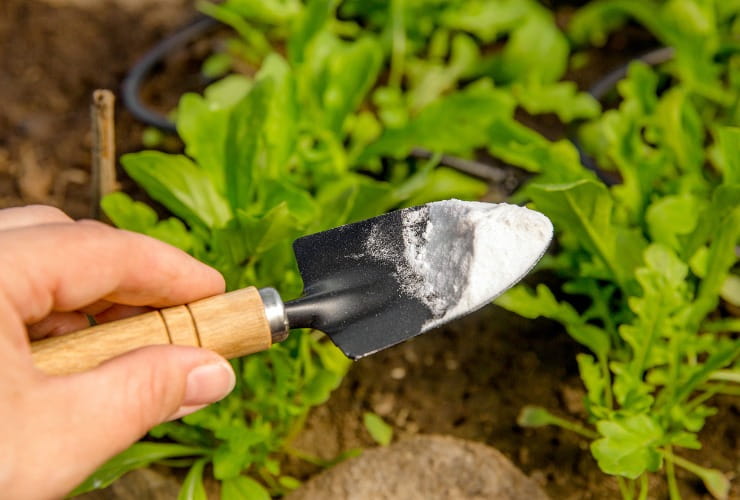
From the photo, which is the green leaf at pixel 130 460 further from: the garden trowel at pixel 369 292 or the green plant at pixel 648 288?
the green plant at pixel 648 288

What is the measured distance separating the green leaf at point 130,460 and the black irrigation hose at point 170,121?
743 mm

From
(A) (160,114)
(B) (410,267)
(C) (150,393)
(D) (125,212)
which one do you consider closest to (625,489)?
(B) (410,267)

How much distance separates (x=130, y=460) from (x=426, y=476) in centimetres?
40

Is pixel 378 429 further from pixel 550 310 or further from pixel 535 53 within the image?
pixel 535 53

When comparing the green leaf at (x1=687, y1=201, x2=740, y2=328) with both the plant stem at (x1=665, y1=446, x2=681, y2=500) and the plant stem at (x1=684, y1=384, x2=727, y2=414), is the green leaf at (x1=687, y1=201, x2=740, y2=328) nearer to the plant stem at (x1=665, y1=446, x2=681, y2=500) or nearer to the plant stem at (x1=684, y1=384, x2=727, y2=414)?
the plant stem at (x1=684, y1=384, x2=727, y2=414)

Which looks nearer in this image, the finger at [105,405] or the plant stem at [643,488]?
the finger at [105,405]

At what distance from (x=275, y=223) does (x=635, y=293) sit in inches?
21.7

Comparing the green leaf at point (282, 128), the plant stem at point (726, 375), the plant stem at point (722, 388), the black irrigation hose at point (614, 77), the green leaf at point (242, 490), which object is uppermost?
the green leaf at point (282, 128)

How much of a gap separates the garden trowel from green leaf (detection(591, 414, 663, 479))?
267 mm

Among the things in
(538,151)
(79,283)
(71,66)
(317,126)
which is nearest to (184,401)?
(79,283)

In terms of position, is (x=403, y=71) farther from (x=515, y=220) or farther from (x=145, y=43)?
(x=515, y=220)

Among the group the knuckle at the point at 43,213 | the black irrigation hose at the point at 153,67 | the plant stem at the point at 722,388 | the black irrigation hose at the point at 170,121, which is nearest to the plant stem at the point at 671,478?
the plant stem at the point at 722,388

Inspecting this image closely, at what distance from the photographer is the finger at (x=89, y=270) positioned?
69cm

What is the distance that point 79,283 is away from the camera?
0.74 metres
